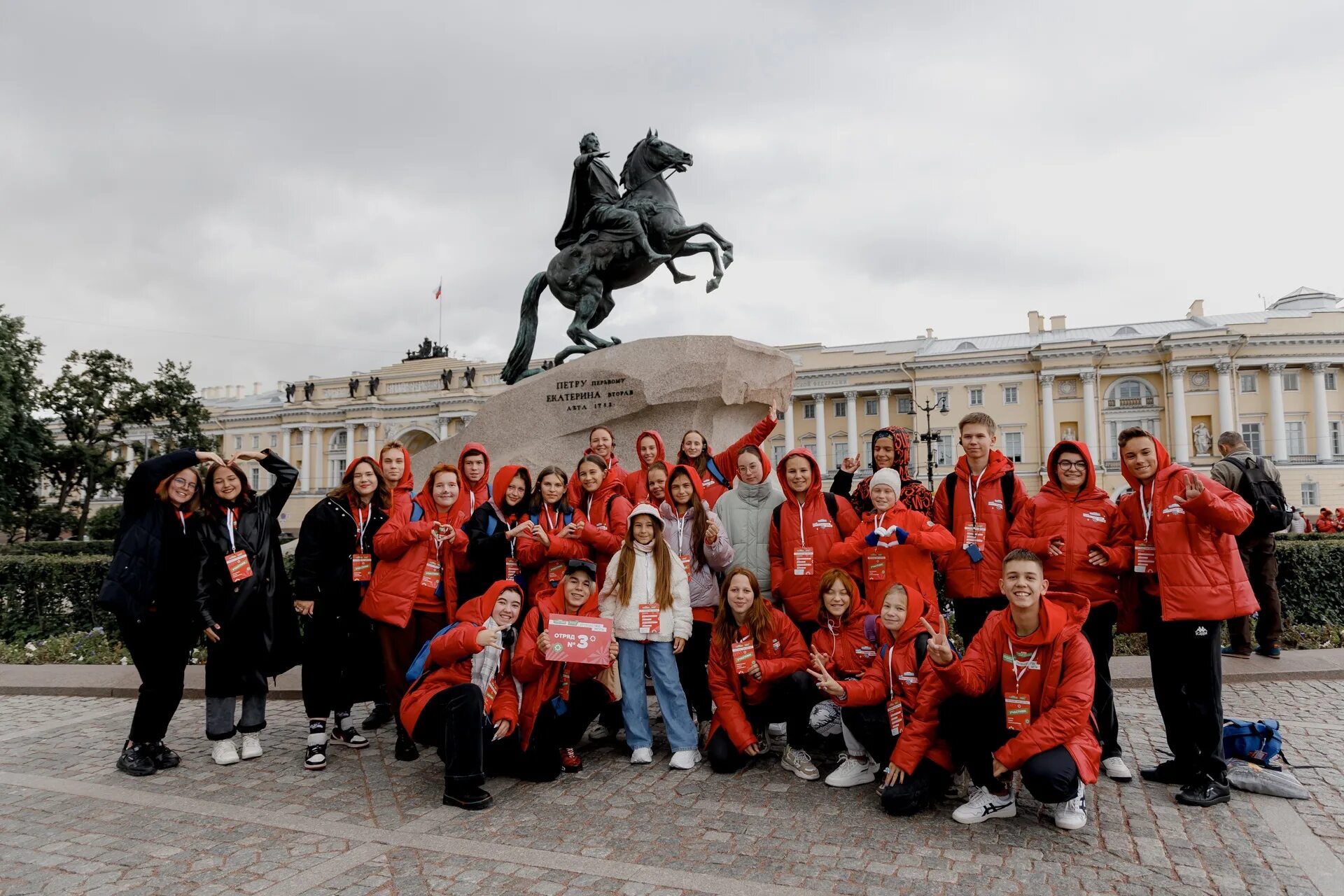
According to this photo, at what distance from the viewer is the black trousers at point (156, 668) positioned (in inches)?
192

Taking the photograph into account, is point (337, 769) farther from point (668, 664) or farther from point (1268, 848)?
point (1268, 848)

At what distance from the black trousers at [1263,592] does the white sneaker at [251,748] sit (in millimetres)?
7823

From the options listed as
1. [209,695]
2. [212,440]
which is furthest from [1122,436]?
[212,440]

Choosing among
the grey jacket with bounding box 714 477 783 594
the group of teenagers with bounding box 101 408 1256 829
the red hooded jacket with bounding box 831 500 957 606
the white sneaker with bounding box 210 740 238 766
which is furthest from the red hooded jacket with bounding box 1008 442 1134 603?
the white sneaker with bounding box 210 740 238 766

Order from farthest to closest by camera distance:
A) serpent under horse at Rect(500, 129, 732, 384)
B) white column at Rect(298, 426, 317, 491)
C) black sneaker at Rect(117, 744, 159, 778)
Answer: white column at Rect(298, 426, 317, 491) → serpent under horse at Rect(500, 129, 732, 384) → black sneaker at Rect(117, 744, 159, 778)

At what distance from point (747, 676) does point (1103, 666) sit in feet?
6.32

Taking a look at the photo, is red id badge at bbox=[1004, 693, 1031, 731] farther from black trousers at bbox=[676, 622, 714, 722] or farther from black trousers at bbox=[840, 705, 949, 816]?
black trousers at bbox=[676, 622, 714, 722]

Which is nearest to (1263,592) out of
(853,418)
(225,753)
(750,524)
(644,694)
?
(750,524)

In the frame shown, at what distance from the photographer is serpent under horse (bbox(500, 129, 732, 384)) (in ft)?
30.8

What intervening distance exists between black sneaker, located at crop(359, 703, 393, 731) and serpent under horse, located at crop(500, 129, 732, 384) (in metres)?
4.86

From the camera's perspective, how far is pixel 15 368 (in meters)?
25.1

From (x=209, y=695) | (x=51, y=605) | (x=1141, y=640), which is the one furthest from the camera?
(x=51, y=605)

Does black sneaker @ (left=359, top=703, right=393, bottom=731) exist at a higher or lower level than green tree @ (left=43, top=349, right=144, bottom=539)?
lower

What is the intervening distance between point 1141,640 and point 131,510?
8450 mm
